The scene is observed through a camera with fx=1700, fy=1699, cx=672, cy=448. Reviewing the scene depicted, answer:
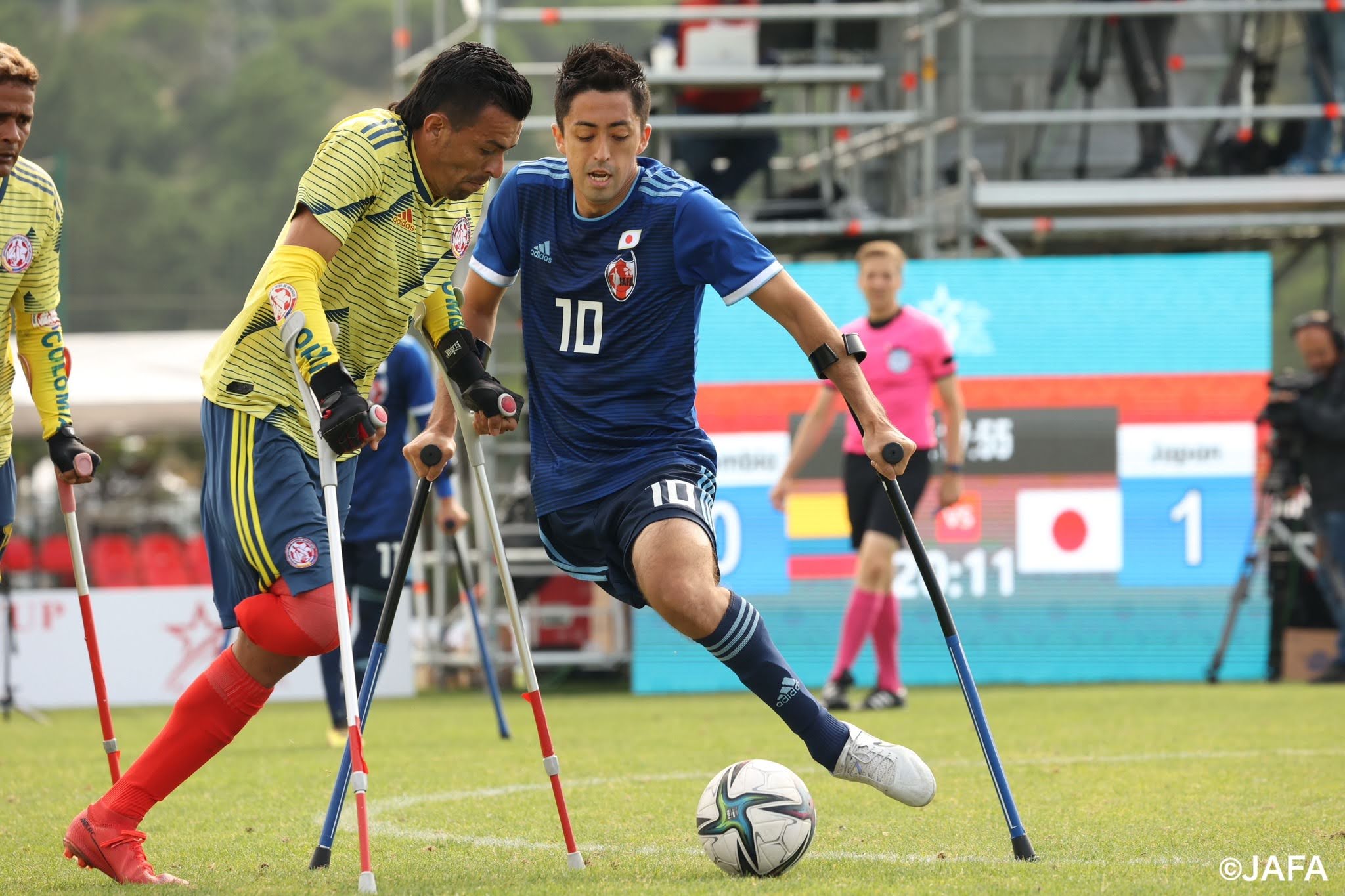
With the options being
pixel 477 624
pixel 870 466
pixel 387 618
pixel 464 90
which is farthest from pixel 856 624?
pixel 464 90

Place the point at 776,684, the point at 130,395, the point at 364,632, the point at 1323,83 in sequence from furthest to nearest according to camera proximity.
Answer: the point at 130,395 < the point at 1323,83 < the point at 364,632 < the point at 776,684

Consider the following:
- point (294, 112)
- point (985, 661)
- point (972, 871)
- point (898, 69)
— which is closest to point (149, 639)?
point (985, 661)

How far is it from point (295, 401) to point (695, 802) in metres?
2.23

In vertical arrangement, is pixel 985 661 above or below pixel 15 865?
below

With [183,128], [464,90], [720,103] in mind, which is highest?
[183,128]

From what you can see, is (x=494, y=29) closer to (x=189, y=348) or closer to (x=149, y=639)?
(x=149, y=639)

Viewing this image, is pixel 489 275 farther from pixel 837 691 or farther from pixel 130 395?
pixel 130 395

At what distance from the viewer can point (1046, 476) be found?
1181 centimetres

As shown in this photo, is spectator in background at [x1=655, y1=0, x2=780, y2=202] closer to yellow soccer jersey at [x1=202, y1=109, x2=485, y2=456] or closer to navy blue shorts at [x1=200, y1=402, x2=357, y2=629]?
yellow soccer jersey at [x1=202, y1=109, x2=485, y2=456]

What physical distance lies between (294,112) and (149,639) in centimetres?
6896

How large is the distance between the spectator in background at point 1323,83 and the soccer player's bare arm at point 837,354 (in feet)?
31.9

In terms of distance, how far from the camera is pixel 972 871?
14.2 ft

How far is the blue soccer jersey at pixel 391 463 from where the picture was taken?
8.95 m

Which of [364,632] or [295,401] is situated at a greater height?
[295,401]
